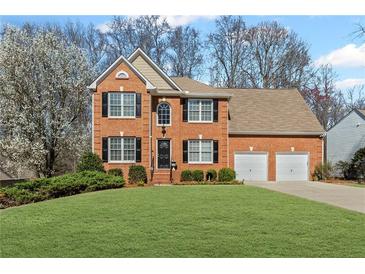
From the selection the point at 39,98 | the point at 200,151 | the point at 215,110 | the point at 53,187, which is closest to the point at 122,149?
the point at 200,151

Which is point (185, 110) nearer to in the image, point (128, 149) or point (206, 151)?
point (206, 151)

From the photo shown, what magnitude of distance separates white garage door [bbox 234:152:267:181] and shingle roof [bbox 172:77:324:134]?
162cm

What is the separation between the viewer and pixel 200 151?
2636cm

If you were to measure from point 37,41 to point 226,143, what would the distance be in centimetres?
1434

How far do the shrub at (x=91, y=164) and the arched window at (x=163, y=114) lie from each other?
4747mm

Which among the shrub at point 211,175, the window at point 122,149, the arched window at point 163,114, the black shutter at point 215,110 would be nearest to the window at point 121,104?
the window at point 122,149

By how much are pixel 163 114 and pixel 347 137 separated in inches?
654

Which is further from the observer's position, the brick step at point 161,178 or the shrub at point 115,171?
the brick step at point 161,178

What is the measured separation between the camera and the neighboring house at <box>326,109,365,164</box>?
32.0 m

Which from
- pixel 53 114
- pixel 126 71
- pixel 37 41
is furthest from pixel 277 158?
pixel 37 41

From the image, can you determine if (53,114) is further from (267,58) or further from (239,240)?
(267,58)

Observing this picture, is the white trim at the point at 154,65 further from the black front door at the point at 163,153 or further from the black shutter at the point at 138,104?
the black front door at the point at 163,153

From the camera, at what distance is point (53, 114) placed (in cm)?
2794

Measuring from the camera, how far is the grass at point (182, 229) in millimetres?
8156
